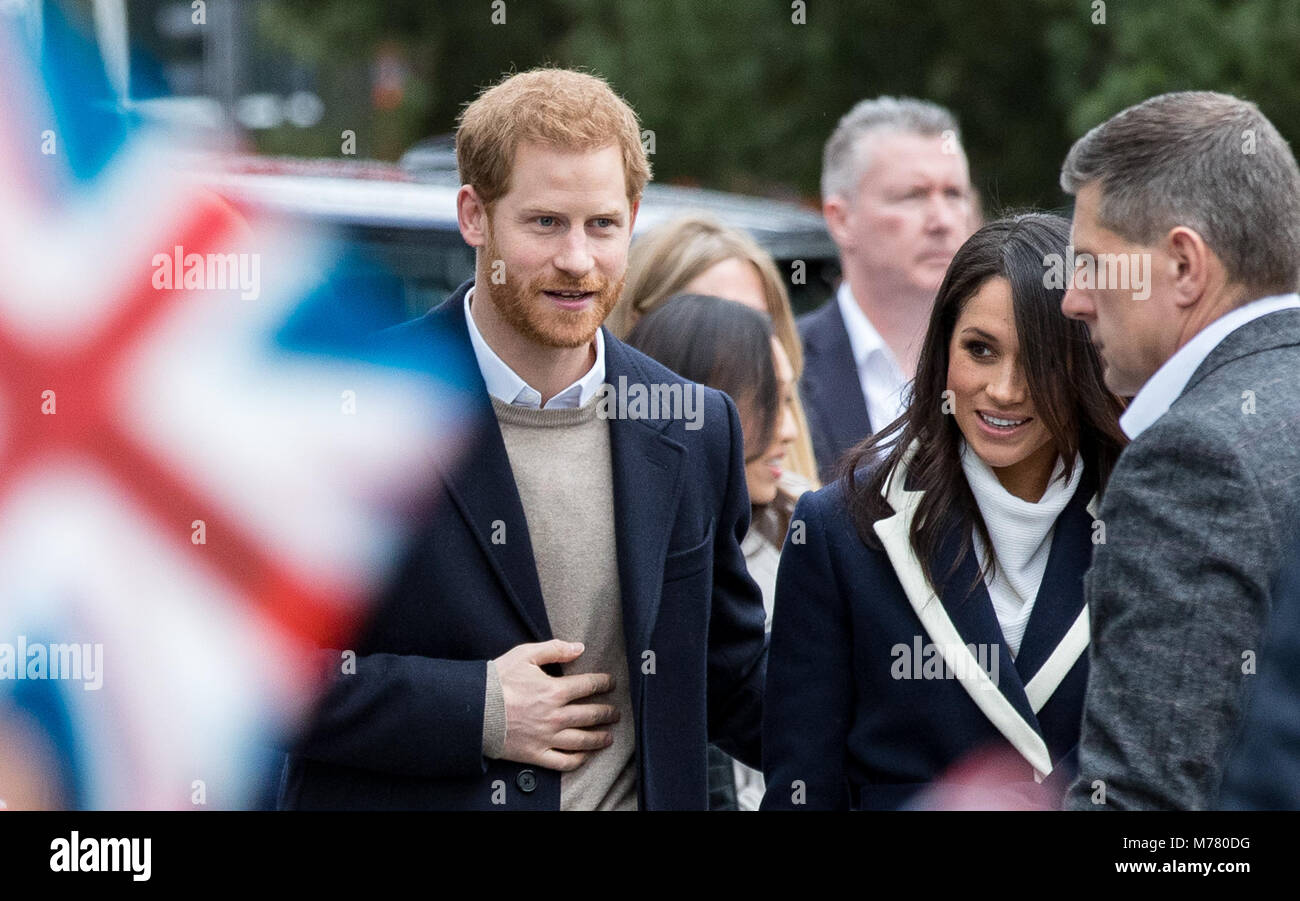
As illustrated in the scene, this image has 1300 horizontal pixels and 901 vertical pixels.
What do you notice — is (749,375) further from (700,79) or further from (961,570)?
(700,79)

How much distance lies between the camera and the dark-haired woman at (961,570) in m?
3.01

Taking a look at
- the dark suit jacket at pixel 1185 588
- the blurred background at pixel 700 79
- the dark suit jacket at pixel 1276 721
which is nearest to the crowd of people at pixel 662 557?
the dark suit jacket at pixel 1185 588

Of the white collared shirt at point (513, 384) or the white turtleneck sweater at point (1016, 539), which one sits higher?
the white collared shirt at point (513, 384)

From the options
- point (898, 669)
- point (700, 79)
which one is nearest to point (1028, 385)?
point (898, 669)

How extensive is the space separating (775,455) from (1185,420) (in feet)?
6.33

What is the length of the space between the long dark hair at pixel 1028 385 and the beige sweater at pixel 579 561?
471mm

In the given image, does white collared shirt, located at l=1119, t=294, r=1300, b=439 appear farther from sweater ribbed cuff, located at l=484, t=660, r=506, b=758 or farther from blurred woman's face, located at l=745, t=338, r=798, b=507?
blurred woman's face, located at l=745, t=338, r=798, b=507

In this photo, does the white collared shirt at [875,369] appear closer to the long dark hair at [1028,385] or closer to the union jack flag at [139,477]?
the long dark hair at [1028,385]

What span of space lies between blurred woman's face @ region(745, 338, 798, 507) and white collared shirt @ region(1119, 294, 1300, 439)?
61.7 inches

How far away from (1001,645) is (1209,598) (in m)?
0.77

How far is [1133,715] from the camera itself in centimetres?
233

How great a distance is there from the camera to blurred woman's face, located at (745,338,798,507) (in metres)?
4.15

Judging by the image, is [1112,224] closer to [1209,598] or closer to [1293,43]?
[1209,598]

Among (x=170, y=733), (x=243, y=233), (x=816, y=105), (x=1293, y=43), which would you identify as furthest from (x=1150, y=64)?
(x=170, y=733)
